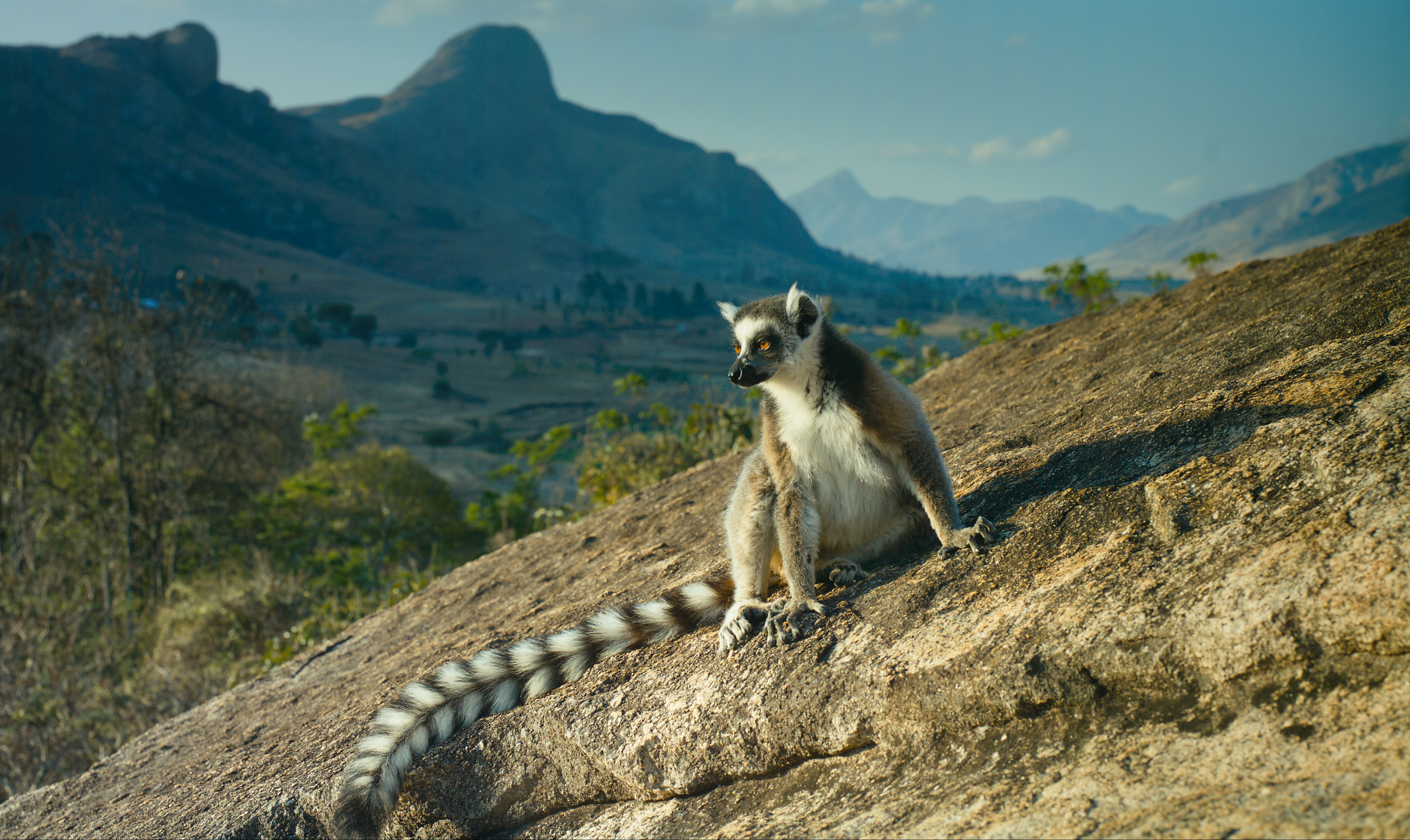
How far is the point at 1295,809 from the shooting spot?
1.87m

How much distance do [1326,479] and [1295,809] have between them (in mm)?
1254

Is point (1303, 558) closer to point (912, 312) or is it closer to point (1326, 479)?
point (1326, 479)

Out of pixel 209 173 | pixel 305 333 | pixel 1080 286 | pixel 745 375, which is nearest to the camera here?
pixel 745 375

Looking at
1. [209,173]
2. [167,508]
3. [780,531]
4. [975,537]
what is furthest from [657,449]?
[209,173]

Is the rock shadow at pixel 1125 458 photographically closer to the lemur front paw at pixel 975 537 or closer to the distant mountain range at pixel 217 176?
the lemur front paw at pixel 975 537

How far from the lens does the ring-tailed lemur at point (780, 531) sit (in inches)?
134

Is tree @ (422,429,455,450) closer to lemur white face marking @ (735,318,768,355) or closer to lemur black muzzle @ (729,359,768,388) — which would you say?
lemur white face marking @ (735,318,768,355)

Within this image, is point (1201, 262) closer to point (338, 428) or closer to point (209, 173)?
point (338, 428)

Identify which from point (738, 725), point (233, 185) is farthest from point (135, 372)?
point (233, 185)

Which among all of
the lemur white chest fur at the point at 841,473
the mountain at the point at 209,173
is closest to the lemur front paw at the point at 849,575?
the lemur white chest fur at the point at 841,473

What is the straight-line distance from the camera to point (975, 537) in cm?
322

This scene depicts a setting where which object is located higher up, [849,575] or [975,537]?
[975,537]

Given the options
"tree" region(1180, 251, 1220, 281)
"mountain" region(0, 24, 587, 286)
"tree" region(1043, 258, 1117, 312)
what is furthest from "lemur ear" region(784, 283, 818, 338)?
"mountain" region(0, 24, 587, 286)

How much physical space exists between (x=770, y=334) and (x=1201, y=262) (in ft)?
20.2
